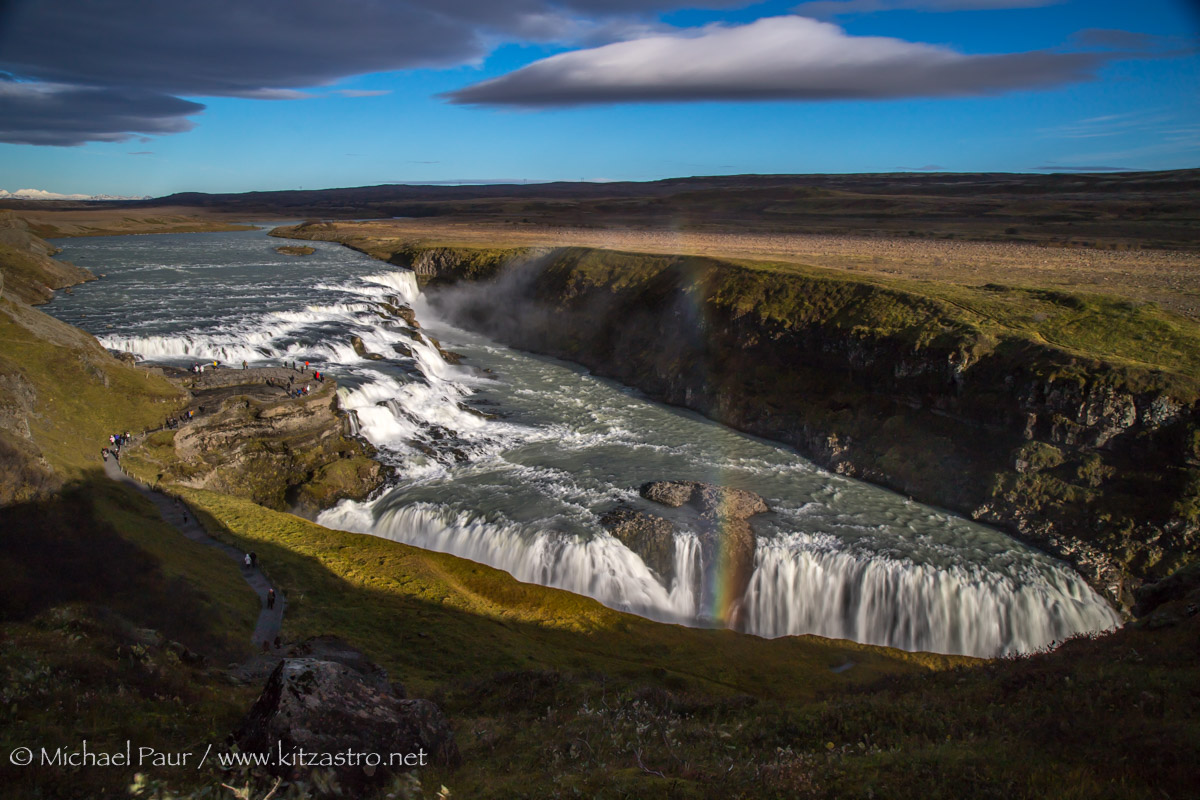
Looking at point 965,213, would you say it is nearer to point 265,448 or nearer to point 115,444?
point 265,448

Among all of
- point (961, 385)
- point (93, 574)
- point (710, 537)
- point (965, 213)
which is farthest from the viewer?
point (965, 213)

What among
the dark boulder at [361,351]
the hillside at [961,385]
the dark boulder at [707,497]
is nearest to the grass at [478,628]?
the dark boulder at [707,497]

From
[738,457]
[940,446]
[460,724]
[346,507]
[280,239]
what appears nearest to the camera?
[460,724]

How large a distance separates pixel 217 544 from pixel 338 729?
17815mm

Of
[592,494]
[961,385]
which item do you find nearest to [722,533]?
[592,494]

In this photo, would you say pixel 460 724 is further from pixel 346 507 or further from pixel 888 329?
pixel 888 329

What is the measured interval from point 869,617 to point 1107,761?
17.5 metres

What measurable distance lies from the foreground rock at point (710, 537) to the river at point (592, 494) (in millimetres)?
349

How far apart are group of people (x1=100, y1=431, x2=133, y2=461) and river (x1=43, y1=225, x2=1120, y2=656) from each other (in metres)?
8.52

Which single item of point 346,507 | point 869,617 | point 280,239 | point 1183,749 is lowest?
point 869,617

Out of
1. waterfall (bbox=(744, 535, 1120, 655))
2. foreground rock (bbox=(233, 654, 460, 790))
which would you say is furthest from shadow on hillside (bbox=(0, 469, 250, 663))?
waterfall (bbox=(744, 535, 1120, 655))

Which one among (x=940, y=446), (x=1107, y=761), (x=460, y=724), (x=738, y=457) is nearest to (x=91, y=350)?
(x=460, y=724)

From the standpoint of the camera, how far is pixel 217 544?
2434 cm

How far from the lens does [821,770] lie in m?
8.93
